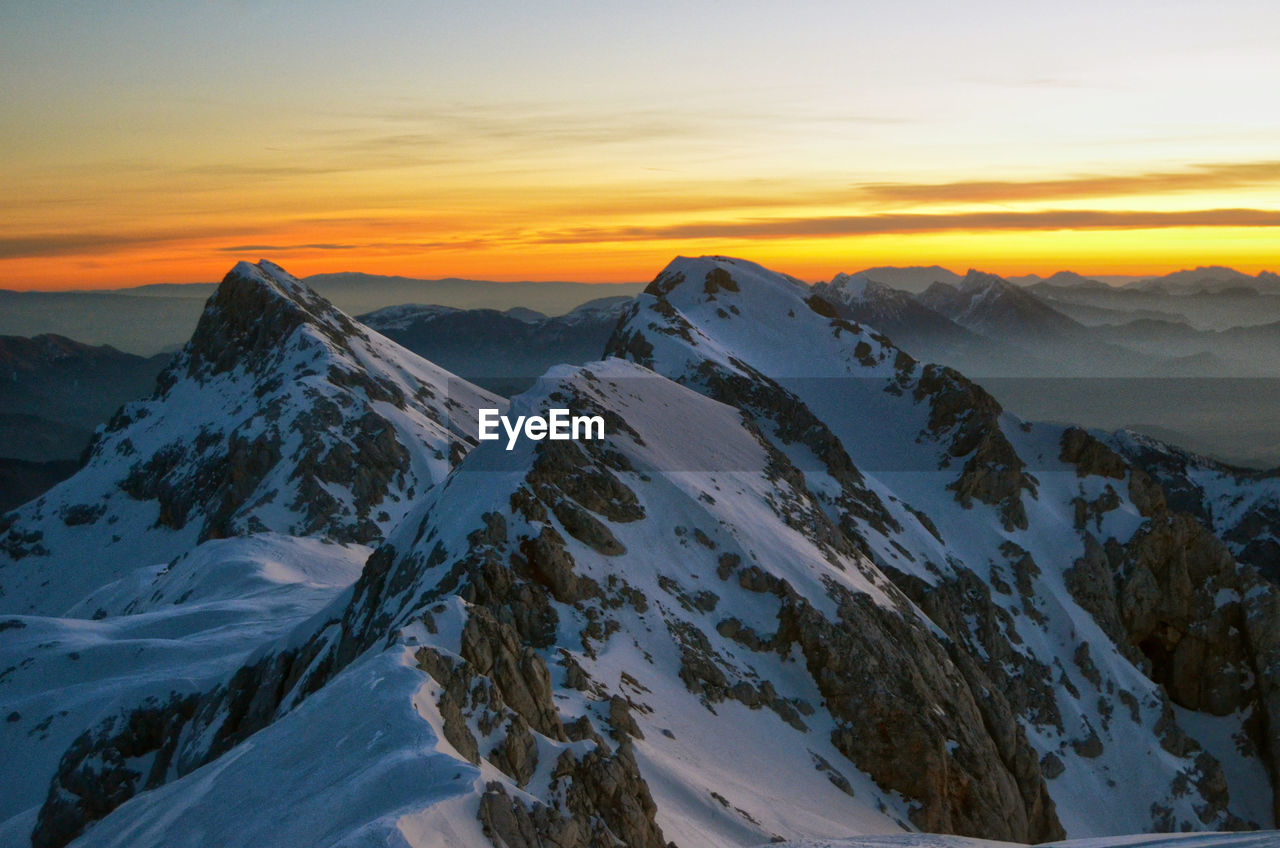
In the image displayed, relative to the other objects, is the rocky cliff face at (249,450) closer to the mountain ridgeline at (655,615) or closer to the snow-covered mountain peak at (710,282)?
the mountain ridgeline at (655,615)

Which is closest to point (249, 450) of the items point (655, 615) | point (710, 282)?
point (710, 282)

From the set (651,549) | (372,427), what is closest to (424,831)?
(651,549)

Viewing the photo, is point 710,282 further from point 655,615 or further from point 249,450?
point 655,615

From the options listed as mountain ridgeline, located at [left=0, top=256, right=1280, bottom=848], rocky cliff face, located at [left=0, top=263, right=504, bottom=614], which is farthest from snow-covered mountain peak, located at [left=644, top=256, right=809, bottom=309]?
rocky cliff face, located at [left=0, top=263, right=504, bottom=614]

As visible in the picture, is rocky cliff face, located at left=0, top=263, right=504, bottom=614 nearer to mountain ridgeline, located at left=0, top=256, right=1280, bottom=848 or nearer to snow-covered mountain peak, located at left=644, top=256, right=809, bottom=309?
mountain ridgeline, located at left=0, top=256, right=1280, bottom=848

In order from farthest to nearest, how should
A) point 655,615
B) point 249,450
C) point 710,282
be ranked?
1. point 710,282
2. point 249,450
3. point 655,615

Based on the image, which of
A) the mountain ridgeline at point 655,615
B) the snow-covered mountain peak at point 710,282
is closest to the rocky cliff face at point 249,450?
the mountain ridgeline at point 655,615

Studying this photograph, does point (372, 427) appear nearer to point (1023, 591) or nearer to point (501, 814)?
point (1023, 591)

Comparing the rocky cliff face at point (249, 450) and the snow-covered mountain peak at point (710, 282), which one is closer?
the rocky cliff face at point (249, 450)
